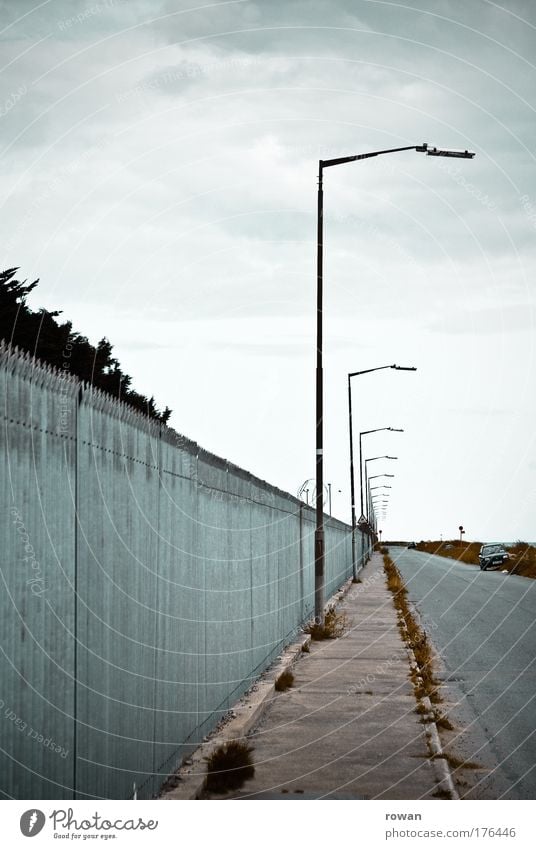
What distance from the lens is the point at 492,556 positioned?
56281 millimetres

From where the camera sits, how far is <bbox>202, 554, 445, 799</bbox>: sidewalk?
292 inches

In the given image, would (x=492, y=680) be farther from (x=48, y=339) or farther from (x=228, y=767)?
(x=48, y=339)

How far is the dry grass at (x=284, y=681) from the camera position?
1230 centimetres

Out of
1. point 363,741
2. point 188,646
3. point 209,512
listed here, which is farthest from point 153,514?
point 363,741

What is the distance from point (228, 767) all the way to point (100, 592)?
9.40 ft

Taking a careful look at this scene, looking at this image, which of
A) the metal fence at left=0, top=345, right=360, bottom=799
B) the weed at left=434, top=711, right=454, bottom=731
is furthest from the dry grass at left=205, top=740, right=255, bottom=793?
the weed at left=434, top=711, right=454, bottom=731

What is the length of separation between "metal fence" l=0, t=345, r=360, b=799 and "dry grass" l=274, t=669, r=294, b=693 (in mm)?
2607

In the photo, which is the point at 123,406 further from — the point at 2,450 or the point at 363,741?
the point at 363,741

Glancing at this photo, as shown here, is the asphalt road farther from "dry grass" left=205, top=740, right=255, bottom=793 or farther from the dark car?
the dark car

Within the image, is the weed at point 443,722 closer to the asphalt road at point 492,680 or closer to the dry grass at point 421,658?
the asphalt road at point 492,680

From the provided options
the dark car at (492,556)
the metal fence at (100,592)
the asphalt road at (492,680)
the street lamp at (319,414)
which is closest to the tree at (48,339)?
the street lamp at (319,414)

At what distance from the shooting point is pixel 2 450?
4.13 meters

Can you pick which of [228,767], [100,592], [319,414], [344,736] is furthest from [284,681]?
[319,414]

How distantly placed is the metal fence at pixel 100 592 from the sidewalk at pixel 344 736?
693 mm
